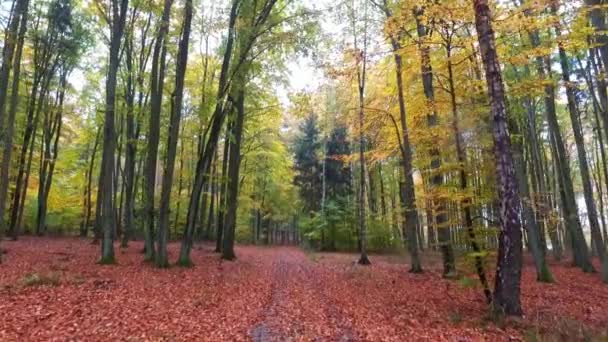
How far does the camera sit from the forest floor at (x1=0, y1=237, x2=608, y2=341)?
19.6 ft

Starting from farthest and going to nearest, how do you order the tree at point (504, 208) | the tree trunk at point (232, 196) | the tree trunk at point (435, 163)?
the tree trunk at point (232, 196), the tree trunk at point (435, 163), the tree at point (504, 208)

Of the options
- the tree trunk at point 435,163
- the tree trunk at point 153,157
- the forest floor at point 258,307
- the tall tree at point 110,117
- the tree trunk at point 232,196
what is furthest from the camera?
the tree trunk at point 232,196

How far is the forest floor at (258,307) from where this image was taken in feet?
19.6

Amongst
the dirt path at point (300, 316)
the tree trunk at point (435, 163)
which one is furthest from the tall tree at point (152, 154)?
the tree trunk at point (435, 163)

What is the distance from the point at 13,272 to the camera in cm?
977

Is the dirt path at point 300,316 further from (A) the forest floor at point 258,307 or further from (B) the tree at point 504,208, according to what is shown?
(B) the tree at point 504,208

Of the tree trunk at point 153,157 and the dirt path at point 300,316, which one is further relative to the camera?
the tree trunk at point 153,157

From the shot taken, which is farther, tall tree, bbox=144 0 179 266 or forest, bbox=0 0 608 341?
tall tree, bbox=144 0 179 266

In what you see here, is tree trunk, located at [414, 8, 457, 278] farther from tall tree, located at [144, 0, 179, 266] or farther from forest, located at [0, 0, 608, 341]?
tall tree, located at [144, 0, 179, 266]

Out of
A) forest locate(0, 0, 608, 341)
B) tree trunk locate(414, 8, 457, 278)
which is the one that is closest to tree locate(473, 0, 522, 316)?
forest locate(0, 0, 608, 341)

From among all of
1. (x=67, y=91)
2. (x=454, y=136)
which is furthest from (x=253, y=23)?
(x=67, y=91)

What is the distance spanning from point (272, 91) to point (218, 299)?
1225 cm

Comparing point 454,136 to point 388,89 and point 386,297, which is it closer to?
point 386,297

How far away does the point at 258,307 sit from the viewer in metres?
7.98
